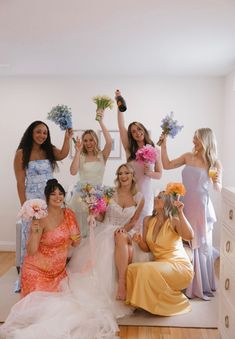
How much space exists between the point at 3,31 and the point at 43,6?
0.80 metres

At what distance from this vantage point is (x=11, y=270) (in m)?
4.96

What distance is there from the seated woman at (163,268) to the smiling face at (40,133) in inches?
49.1

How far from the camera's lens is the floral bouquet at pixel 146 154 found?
393 centimetres

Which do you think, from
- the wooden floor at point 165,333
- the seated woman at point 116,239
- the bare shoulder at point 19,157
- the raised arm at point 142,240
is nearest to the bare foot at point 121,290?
the seated woman at point 116,239

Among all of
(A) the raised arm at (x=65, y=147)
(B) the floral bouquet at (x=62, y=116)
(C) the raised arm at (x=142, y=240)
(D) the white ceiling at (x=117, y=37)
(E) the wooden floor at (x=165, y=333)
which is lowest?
(E) the wooden floor at (x=165, y=333)

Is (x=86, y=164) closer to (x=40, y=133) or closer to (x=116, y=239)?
(x=40, y=133)

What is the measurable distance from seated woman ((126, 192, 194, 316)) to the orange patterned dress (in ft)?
1.93

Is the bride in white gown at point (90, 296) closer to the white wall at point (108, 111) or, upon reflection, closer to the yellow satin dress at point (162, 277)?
the yellow satin dress at point (162, 277)

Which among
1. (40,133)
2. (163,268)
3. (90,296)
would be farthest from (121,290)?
(40,133)

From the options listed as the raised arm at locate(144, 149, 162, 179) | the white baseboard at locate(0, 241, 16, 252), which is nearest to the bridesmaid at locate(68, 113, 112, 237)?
the raised arm at locate(144, 149, 162, 179)

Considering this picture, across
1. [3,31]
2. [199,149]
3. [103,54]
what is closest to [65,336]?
[199,149]

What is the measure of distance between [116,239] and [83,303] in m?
0.65

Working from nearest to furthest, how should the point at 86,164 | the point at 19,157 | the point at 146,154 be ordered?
the point at 146,154 < the point at 19,157 < the point at 86,164

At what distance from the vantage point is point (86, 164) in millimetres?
4152
